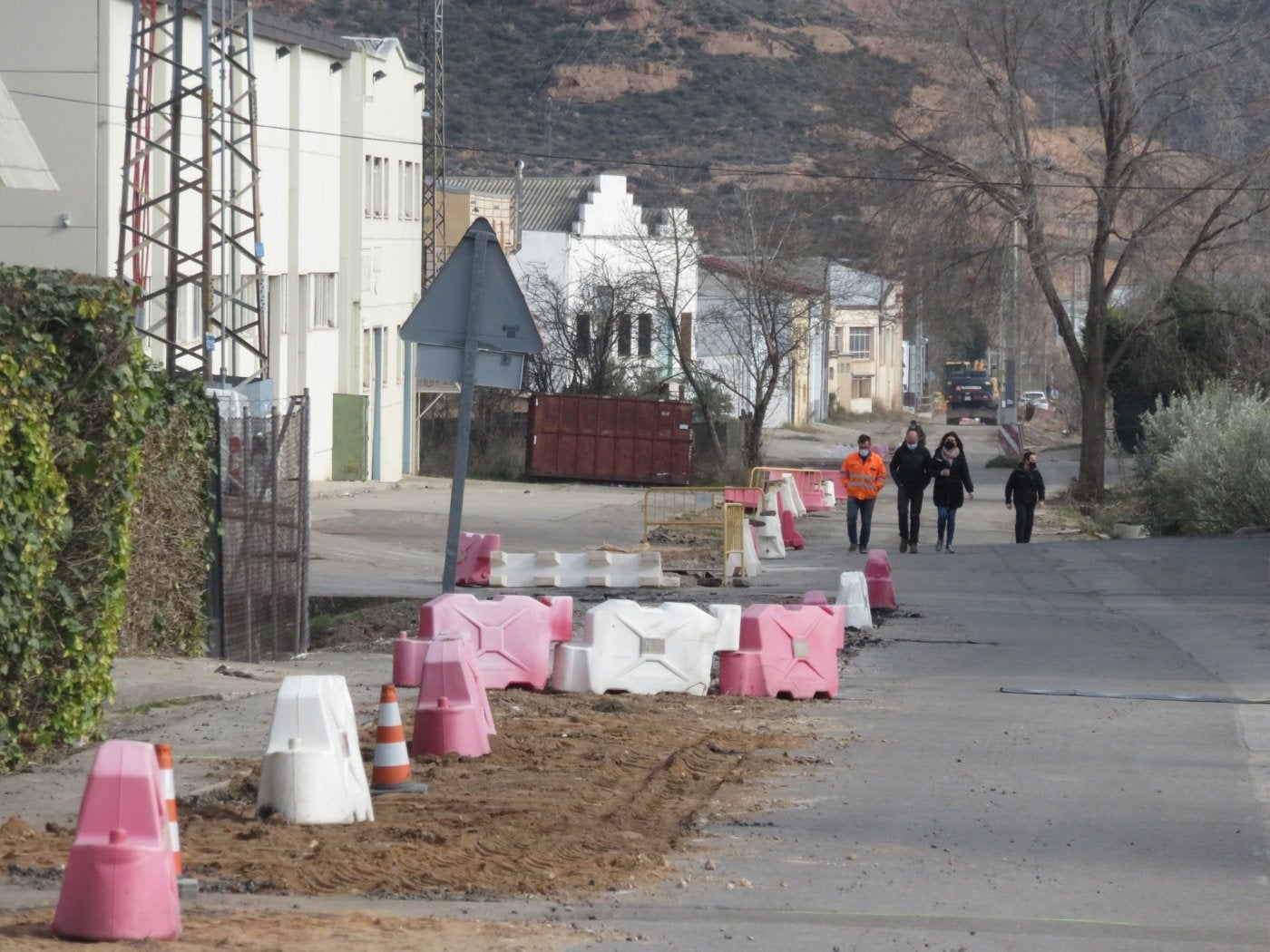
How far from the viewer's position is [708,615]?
1086 centimetres

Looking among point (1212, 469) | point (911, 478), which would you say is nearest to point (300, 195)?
point (911, 478)

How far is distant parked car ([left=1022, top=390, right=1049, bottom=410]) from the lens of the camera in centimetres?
8849

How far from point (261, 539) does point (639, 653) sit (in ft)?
13.4

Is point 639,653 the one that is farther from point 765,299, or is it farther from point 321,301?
point 765,299

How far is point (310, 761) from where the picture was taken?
6465mm

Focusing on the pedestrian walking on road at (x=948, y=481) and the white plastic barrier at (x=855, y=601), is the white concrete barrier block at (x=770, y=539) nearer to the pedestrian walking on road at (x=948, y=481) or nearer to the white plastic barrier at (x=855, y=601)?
the pedestrian walking on road at (x=948, y=481)

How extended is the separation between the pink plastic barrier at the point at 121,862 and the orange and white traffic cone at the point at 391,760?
2185 millimetres

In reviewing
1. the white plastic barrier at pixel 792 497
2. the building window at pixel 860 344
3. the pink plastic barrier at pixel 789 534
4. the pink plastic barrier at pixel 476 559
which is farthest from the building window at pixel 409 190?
the building window at pixel 860 344

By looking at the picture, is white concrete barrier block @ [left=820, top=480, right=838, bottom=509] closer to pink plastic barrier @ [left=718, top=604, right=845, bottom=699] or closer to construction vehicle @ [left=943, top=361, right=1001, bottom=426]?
pink plastic barrier @ [left=718, top=604, right=845, bottom=699]

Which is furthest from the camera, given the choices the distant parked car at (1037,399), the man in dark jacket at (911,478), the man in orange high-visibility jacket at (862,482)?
the distant parked car at (1037,399)

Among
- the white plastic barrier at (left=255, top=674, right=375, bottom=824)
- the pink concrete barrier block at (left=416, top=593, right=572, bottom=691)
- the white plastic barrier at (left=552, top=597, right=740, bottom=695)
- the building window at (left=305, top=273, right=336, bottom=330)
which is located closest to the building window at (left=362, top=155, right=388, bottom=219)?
the building window at (left=305, top=273, right=336, bottom=330)

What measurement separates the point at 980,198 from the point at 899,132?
7.36ft

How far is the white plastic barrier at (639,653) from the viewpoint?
1056 centimetres

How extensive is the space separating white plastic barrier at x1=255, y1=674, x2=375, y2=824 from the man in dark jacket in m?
17.5
